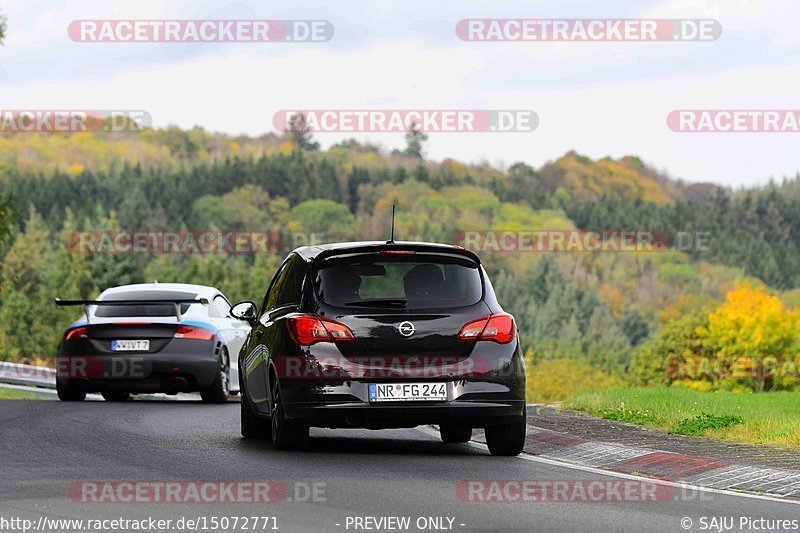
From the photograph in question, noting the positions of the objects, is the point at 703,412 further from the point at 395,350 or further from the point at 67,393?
the point at 67,393

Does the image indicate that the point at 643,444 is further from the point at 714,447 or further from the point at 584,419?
the point at 584,419

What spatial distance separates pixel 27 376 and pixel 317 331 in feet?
74.1

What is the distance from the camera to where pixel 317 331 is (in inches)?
485

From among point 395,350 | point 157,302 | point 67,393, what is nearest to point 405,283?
point 395,350

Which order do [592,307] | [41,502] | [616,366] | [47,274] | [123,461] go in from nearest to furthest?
1. [41,502]
2. [123,461]
3. [47,274]
4. [616,366]
5. [592,307]

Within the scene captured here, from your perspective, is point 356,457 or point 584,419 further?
point 584,419

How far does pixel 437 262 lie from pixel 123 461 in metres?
3.10

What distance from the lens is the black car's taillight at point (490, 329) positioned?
40.6 ft

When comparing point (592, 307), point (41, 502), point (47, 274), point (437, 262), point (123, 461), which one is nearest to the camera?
point (41, 502)

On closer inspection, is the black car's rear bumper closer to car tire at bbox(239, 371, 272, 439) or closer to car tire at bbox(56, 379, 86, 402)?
car tire at bbox(239, 371, 272, 439)

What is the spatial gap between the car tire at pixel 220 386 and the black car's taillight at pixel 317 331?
8.90m

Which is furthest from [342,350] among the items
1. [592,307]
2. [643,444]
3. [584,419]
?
[592,307]

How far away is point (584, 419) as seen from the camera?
16.1 meters

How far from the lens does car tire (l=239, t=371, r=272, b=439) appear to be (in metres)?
14.3
